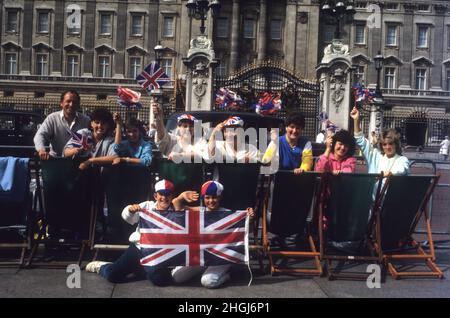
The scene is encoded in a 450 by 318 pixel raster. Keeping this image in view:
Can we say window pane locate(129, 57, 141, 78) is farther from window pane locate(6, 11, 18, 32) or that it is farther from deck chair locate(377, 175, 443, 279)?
deck chair locate(377, 175, 443, 279)

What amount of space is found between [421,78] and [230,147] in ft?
181

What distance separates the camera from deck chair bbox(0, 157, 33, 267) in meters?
5.62

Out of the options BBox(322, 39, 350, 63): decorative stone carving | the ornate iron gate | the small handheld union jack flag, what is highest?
BBox(322, 39, 350, 63): decorative stone carving

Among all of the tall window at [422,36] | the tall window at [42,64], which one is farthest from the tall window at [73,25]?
the tall window at [422,36]

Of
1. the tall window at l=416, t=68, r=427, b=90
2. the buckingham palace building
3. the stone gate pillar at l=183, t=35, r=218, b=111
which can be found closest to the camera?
the stone gate pillar at l=183, t=35, r=218, b=111

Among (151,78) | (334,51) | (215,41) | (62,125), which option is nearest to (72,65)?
(215,41)

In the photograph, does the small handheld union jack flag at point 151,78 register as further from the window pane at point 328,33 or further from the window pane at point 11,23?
the window pane at point 11,23

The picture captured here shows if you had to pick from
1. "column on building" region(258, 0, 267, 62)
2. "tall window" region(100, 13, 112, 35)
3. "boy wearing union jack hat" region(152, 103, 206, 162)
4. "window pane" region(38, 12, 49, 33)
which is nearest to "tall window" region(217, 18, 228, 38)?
"column on building" region(258, 0, 267, 62)

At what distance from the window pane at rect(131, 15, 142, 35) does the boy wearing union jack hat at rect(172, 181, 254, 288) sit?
5223cm

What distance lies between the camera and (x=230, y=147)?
19.7 feet

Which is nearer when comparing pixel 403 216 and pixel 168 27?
pixel 403 216

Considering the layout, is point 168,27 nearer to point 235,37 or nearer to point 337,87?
point 235,37

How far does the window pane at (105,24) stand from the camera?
54.2 metres

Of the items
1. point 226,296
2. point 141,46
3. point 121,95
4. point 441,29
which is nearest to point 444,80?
point 441,29
